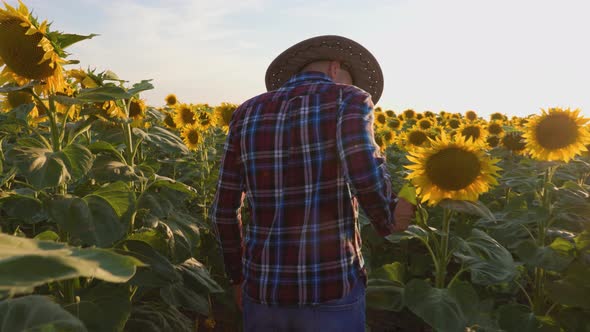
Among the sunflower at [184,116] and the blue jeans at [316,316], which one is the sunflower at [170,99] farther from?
the blue jeans at [316,316]

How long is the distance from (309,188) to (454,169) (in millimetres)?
852

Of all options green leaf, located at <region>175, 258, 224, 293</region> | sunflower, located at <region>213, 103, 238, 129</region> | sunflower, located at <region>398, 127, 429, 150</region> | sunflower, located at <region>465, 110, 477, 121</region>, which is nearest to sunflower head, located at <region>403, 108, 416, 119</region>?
sunflower, located at <region>465, 110, 477, 121</region>

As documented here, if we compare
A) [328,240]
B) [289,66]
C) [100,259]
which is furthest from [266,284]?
[100,259]

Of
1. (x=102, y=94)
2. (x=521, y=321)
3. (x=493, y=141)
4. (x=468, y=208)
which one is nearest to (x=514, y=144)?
(x=493, y=141)

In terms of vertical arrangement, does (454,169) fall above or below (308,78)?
below

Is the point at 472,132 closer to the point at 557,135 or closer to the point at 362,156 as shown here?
the point at 557,135

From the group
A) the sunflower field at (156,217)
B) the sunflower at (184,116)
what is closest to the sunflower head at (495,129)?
the sunflower field at (156,217)

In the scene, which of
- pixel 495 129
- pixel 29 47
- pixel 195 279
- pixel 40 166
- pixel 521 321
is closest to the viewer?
pixel 40 166

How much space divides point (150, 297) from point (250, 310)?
0.94 m

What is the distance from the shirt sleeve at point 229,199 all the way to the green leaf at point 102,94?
56cm

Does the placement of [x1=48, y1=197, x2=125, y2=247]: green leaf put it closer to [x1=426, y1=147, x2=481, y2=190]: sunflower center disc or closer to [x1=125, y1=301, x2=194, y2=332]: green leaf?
[x1=125, y1=301, x2=194, y2=332]: green leaf

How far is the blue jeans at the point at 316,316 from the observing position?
6.86 feet

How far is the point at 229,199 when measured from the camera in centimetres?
236

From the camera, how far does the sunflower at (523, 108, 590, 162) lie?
13.5 ft
